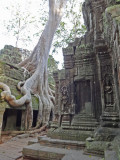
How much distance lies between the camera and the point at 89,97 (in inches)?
154

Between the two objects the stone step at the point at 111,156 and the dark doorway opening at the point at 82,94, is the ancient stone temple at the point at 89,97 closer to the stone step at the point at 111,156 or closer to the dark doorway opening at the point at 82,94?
the dark doorway opening at the point at 82,94

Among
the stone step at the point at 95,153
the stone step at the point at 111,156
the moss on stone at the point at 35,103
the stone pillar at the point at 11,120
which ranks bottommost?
the stone pillar at the point at 11,120

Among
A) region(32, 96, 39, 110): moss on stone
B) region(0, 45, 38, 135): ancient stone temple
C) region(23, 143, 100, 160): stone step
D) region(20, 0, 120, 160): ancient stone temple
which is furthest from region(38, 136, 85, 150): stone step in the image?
region(32, 96, 39, 110): moss on stone

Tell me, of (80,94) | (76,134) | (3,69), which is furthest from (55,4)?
(76,134)

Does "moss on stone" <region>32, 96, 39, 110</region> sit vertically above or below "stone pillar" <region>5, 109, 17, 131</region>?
above

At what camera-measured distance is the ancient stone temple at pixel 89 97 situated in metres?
2.75

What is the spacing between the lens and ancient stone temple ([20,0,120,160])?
275 cm

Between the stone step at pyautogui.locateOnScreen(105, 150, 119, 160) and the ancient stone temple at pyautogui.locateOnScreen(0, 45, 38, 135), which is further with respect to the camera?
the ancient stone temple at pyautogui.locateOnScreen(0, 45, 38, 135)

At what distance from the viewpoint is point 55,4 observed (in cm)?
1155

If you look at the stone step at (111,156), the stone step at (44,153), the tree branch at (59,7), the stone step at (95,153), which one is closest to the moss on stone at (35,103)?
the stone step at (44,153)

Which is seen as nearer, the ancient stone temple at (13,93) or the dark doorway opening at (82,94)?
the dark doorway opening at (82,94)

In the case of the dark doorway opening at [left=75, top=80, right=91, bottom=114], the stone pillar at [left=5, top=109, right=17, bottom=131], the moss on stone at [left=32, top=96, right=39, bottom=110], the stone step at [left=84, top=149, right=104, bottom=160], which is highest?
the dark doorway opening at [left=75, top=80, right=91, bottom=114]

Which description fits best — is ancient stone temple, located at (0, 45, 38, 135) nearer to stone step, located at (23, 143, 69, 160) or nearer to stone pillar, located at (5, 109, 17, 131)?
stone pillar, located at (5, 109, 17, 131)

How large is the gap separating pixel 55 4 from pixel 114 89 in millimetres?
10947
